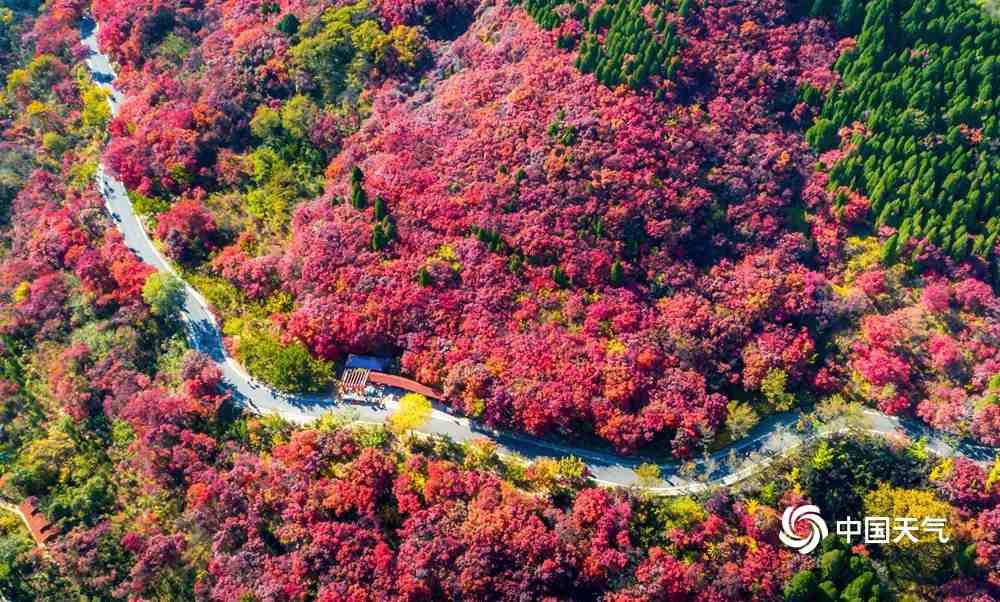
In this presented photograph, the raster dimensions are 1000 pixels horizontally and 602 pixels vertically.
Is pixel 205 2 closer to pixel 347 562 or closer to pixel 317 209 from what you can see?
pixel 317 209

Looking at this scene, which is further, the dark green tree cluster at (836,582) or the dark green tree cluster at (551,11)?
the dark green tree cluster at (551,11)

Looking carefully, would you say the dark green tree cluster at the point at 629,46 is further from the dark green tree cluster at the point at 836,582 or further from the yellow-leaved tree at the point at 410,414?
the dark green tree cluster at the point at 836,582

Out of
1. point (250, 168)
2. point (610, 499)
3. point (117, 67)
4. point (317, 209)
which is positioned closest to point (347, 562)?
point (610, 499)

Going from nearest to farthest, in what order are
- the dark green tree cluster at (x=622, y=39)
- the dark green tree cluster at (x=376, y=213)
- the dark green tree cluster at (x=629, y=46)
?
the dark green tree cluster at (x=376, y=213) → the dark green tree cluster at (x=629, y=46) → the dark green tree cluster at (x=622, y=39)

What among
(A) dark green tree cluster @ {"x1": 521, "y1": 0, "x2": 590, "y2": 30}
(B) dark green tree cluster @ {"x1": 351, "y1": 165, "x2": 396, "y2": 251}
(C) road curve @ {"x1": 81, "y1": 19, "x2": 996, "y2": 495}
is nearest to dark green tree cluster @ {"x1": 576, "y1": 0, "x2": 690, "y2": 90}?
(A) dark green tree cluster @ {"x1": 521, "y1": 0, "x2": 590, "y2": 30}

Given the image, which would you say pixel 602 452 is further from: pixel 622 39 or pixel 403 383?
pixel 622 39

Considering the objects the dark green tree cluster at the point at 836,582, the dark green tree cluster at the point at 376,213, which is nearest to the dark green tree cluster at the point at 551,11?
the dark green tree cluster at the point at 376,213

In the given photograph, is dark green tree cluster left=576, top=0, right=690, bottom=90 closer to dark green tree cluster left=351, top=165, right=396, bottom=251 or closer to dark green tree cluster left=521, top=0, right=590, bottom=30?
dark green tree cluster left=521, top=0, right=590, bottom=30
